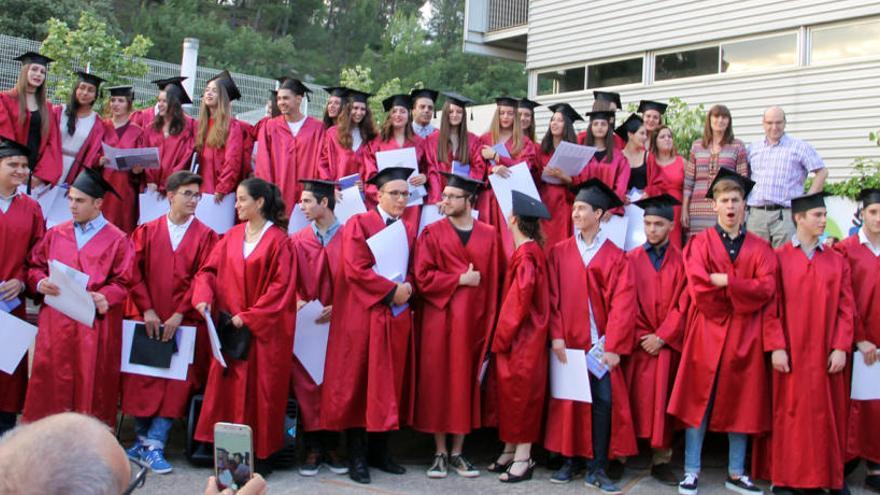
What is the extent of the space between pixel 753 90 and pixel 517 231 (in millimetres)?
10650

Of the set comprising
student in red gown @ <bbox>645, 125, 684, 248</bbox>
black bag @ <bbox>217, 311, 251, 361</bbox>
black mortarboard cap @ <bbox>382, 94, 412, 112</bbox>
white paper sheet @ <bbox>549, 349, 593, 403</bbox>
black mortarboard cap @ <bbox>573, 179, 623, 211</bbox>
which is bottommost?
white paper sheet @ <bbox>549, 349, 593, 403</bbox>

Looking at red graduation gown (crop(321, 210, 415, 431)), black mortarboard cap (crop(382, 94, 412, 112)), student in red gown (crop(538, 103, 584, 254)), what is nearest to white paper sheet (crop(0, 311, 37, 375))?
red graduation gown (crop(321, 210, 415, 431))

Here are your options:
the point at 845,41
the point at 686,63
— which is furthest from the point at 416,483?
the point at 686,63

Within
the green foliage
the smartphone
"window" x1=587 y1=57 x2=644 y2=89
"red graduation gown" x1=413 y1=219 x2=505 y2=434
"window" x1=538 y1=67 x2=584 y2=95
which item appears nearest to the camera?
the smartphone

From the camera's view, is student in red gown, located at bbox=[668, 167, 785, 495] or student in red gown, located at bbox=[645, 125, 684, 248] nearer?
student in red gown, located at bbox=[668, 167, 785, 495]

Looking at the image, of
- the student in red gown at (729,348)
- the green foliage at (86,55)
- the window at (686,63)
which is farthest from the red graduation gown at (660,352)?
the green foliage at (86,55)

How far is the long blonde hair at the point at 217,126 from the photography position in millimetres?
8266

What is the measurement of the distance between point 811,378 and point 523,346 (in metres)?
1.95

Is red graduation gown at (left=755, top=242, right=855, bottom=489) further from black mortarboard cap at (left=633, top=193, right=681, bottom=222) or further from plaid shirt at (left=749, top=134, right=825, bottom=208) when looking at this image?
plaid shirt at (left=749, top=134, right=825, bottom=208)

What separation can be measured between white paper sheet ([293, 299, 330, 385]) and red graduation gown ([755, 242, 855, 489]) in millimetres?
3234

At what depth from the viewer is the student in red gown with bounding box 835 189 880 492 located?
602 centimetres

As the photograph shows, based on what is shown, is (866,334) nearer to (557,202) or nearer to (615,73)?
(557,202)

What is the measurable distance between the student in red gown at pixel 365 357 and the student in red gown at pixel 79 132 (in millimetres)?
3284

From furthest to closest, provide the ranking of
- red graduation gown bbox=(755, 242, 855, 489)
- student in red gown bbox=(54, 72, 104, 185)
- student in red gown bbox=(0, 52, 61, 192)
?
student in red gown bbox=(54, 72, 104, 185) < student in red gown bbox=(0, 52, 61, 192) < red graduation gown bbox=(755, 242, 855, 489)
